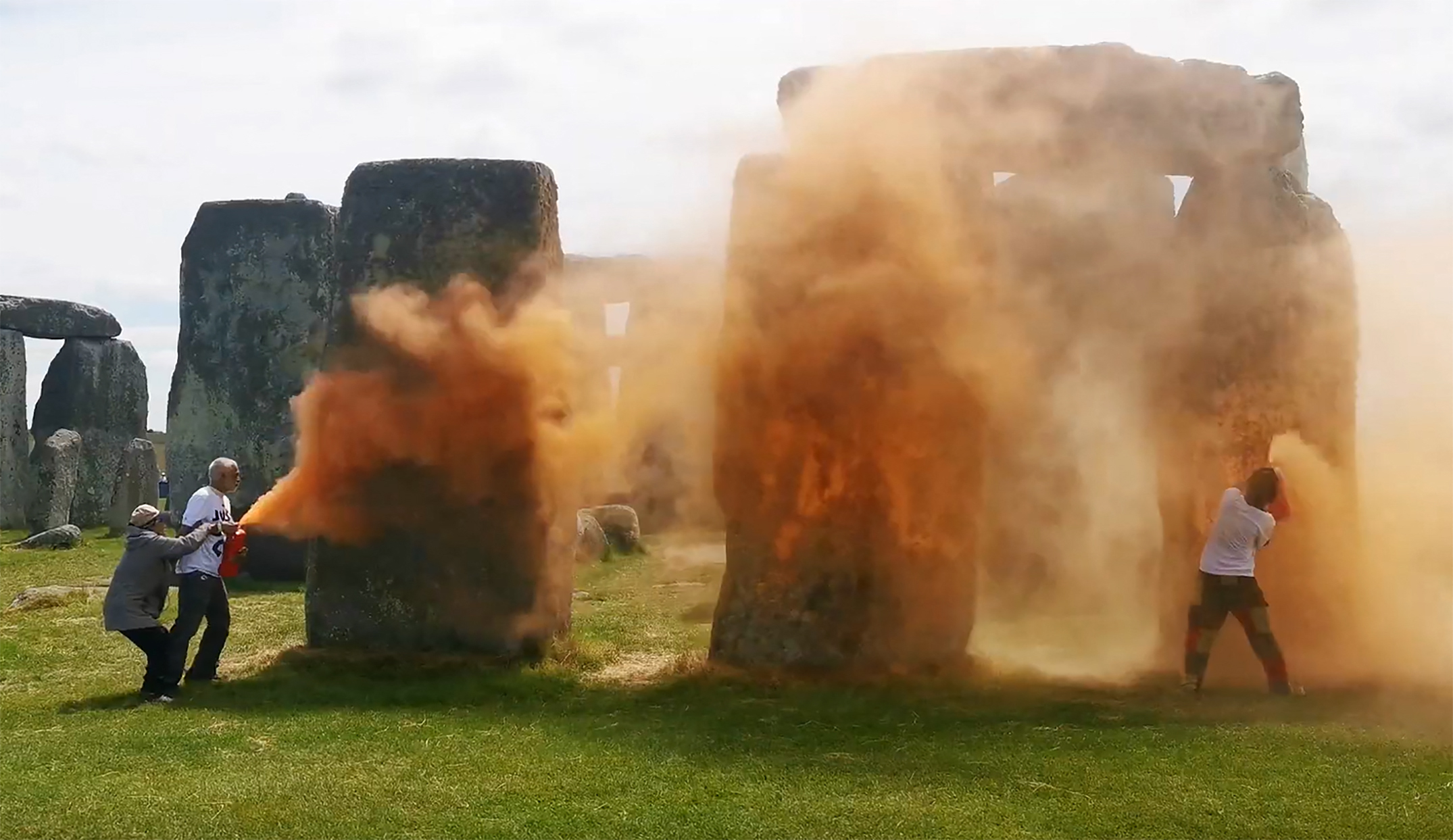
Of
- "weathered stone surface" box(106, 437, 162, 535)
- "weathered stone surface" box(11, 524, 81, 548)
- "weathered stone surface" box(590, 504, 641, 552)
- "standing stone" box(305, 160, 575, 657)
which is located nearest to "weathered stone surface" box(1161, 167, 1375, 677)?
"standing stone" box(305, 160, 575, 657)

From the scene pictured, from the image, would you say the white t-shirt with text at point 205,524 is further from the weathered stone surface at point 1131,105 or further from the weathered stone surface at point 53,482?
the weathered stone surface at point 53,482

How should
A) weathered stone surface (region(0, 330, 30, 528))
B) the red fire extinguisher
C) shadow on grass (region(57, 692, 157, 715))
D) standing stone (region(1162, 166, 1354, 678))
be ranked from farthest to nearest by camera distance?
weathered stone surface (region(0, 330, 30, 528)), standing stone (region(1162, 166, 1354, 678)), the red fire extinguisher, shadow on grass (region(57, 692, 157, 715))

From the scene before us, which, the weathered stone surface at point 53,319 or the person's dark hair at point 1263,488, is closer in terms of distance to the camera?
the person's dark hair at point 1263,488

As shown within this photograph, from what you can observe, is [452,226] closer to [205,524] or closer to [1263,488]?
[205,524]

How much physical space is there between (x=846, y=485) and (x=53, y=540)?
13.5m

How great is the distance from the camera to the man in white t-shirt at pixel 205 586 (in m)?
8.88

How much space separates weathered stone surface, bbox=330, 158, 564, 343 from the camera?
10.1 meters

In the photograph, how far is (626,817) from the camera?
20.4 ft

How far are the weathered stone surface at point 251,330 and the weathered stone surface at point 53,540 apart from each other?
2.28 m

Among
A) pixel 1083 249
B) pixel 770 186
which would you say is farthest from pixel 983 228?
pixel 1083 249

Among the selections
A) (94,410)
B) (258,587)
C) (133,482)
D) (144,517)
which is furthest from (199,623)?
(94,410)

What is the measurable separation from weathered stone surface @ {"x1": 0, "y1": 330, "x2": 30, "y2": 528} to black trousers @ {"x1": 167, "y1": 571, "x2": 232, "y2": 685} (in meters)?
14.9

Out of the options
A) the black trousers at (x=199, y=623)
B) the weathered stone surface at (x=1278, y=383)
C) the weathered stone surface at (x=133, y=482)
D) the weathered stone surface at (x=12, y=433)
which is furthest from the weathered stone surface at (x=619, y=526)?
the weathered stone surface at (x=1278, y=383)

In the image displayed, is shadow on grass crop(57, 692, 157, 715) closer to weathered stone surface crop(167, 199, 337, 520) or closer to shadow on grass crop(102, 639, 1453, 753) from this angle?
shadow on grass crop(102, 639, 1453, 753)
